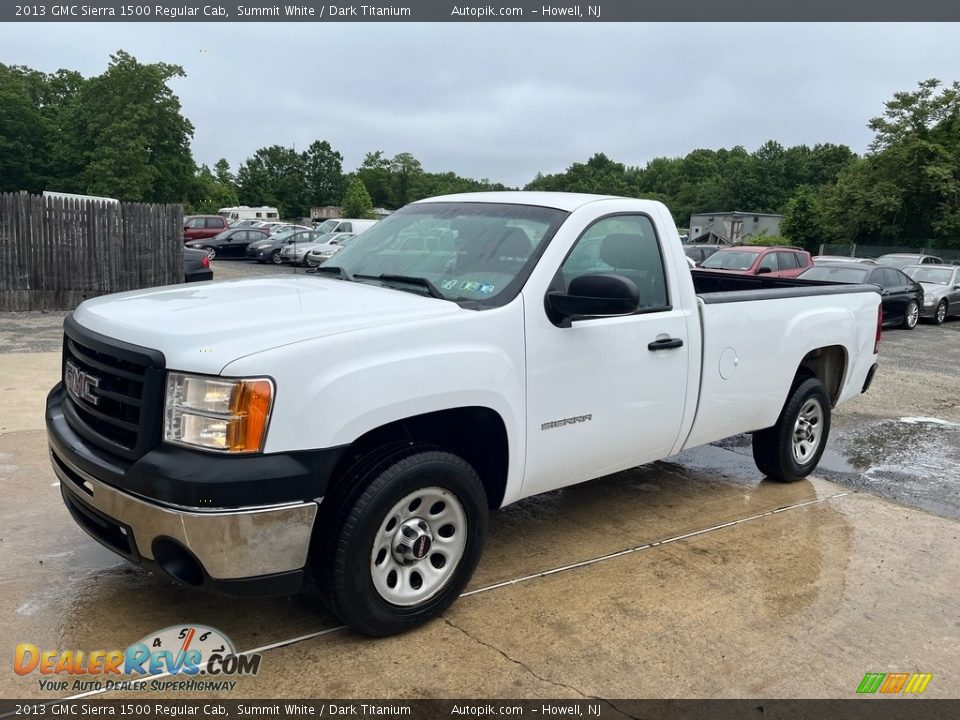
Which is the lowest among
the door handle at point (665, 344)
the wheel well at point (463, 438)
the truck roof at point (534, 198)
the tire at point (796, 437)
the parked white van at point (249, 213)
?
the tire at point (796, 437)

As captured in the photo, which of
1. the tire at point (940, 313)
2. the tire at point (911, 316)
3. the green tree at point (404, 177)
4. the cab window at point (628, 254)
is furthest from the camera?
the green tree at point (404, 177)

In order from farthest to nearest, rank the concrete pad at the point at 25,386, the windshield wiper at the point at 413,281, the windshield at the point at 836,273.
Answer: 1. the windshield at the point at 836,273
2. the concrete pad at the point at 25,386
3. the windshield wiper at the point at 413,281

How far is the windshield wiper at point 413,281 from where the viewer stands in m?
3.89

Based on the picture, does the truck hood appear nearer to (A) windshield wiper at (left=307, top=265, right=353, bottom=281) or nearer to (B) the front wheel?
(A) windshield wiper at (left=307, top=265, right=353, bottom=281)

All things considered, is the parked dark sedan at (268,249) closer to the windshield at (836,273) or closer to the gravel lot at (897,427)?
the gravel lot at (897,427)

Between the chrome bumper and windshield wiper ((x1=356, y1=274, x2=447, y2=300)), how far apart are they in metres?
1.25

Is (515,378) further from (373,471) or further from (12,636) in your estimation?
(12,636)

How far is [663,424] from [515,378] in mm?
1275

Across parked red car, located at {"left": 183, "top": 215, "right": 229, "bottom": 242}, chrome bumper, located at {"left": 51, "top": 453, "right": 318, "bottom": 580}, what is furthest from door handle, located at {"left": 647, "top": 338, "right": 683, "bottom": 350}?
parked red car, located at {"left": 183, "top": 215, "right": 229, "bottom": 242}

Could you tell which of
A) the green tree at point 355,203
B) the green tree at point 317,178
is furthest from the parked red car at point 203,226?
the green tree at point 355,203

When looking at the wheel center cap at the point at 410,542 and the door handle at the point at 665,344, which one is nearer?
the wheel center cap at the point at 410,542

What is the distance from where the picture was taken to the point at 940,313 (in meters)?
19.3

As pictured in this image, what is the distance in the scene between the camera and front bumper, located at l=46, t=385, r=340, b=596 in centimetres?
292

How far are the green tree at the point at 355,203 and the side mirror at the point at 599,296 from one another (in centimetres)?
7217
